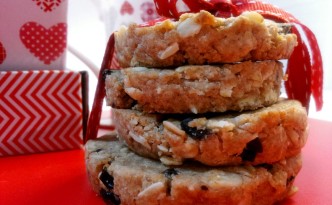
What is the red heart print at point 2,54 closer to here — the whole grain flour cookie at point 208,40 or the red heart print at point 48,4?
the red heart print at point 48,4

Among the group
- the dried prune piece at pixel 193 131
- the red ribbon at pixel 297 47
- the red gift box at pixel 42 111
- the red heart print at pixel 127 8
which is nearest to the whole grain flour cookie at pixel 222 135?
the dried prune piece at pixel 193 131

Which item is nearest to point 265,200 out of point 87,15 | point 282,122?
point 282,122

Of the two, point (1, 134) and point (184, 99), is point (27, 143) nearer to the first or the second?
point (1, 134)

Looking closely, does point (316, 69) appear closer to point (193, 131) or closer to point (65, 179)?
point (193, 131)

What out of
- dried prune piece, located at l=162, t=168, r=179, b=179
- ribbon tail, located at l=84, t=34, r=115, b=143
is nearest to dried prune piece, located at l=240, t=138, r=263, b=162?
dried prune piece, located at l=162, t=168, r=179, b=179

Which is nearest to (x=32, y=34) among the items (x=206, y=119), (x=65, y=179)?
(x=65, y=179)

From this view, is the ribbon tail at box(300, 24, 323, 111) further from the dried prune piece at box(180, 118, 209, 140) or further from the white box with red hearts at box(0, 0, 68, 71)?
the white box with red hearts at box(0, 0, 68, 71)

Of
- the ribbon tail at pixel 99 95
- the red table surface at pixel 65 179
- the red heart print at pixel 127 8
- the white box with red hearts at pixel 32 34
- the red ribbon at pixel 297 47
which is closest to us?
the red table surface at pixel 65 179
